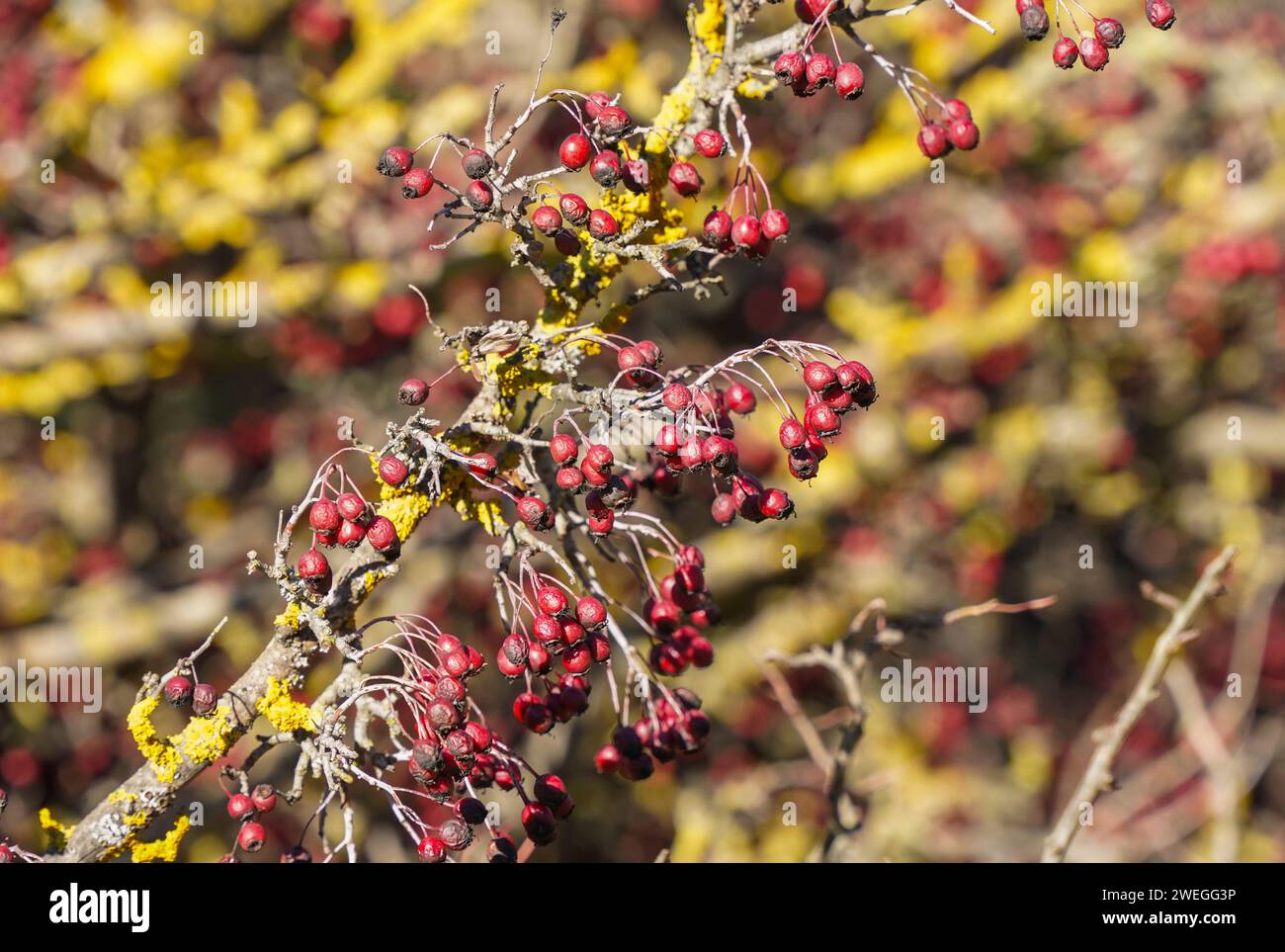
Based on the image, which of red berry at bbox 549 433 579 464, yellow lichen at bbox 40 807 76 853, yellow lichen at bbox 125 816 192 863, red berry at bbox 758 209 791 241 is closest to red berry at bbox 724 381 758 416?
red berry at bbox 758 209 791 241

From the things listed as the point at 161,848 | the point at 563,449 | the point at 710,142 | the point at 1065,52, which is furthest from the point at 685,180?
the point at 161,848

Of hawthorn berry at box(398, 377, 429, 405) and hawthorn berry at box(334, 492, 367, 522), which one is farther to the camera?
hawthorn berry at box(398, 377, 429, 405)

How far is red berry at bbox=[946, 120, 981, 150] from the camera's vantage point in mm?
2256

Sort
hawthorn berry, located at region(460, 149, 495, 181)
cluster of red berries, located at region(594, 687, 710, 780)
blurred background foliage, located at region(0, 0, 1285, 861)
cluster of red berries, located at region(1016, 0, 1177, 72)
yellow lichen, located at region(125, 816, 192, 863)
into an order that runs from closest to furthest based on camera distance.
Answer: hawthorn berry, located at region(460, 149, 495, 181) < cluster of red berries, located at region(1016, 0, 1177, 72) < yellow lichen, located at region(125, 816, 192, 863) < cluster of red berries, located at region(594, 687, 710, 780) < blurred background foliage, located at region(0, 0, 1285, 861)

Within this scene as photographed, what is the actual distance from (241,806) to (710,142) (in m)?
1.45

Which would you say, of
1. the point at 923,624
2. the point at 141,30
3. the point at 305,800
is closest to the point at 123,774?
the point at 305,800

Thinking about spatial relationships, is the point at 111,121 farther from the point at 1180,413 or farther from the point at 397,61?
the point at 1180,413

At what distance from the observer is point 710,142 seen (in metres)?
2.10

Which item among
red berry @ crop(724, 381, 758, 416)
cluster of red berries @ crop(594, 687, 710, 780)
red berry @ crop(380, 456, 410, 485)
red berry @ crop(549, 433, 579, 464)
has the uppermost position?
red berry @ crop(724, 381, 758, 416)

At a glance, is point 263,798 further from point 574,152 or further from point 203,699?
point 574,152

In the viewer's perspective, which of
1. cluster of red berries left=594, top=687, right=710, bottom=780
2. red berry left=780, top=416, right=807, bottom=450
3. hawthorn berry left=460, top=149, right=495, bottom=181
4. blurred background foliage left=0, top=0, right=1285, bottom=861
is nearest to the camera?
hawthorn berry left=460, top=149, right=495, bottom=181

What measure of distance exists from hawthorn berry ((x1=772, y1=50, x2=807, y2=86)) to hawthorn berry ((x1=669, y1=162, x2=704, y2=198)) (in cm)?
23

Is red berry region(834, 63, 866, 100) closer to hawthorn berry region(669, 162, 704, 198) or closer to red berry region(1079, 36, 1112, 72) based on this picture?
hawthorn berry region(669, 162, 704, 198)

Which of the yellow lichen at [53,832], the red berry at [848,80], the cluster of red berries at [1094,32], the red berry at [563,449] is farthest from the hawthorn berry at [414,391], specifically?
the cluster of red berries at [1094,32]
